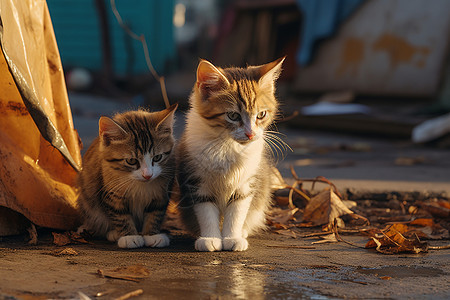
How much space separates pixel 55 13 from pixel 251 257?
1288 centimetres

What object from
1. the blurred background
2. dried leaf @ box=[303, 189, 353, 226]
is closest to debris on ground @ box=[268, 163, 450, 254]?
dried leaf @ box=[303, 189, 353, 226]

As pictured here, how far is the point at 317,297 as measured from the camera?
2221 millimetres

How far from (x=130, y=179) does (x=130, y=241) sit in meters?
0.34

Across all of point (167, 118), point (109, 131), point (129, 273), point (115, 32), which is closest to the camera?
point (129, 273)

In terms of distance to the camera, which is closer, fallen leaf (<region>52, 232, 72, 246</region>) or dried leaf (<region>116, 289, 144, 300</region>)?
dried leaf (<region>116, 289, 144, 300</region>)

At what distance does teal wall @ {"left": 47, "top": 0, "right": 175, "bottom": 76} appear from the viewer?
14305 mm

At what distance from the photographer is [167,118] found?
3221 millimetres

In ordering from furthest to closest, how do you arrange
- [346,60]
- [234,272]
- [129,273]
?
[346,60]
[234,272]
[129,273]

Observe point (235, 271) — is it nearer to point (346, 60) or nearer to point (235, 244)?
point (235, 244)

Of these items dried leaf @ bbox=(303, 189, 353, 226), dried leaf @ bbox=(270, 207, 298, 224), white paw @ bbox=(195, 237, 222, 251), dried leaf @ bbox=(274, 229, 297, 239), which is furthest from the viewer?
dried leaf @ bbox=(270, 207, 298, 224)

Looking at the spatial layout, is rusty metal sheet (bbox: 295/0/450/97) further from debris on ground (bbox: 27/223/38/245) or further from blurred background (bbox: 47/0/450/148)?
debris on ground (bbox: 27/223/38/245)

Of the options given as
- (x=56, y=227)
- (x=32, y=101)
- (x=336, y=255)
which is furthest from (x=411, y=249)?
(x=32, y=101)

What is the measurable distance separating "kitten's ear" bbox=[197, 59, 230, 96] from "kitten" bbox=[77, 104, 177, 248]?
0.66 ft

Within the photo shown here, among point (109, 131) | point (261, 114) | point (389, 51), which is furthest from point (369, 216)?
point (389, 51)
